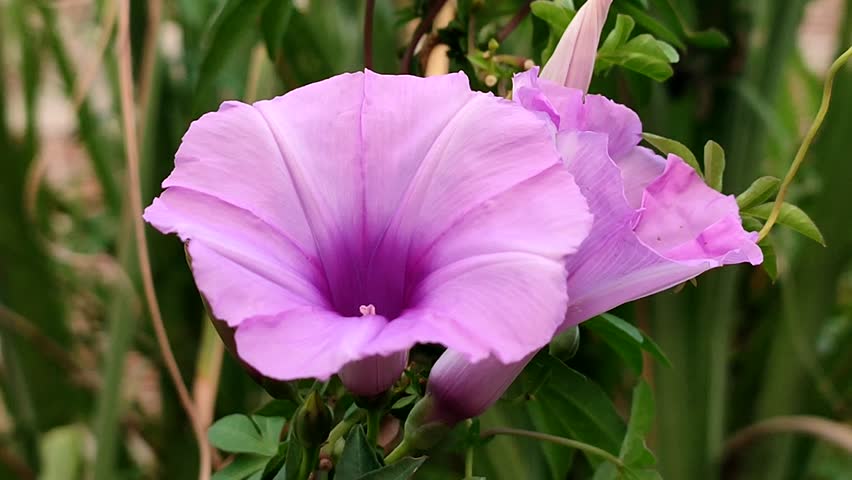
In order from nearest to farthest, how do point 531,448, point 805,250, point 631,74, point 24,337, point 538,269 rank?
point 538,269, point 631,74, point 531,448, point 805,250, point 24,337

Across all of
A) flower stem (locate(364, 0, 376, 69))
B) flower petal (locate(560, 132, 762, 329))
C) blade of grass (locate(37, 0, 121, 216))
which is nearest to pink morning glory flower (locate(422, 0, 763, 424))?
flower petal (locate(560, 132, 762, 329))

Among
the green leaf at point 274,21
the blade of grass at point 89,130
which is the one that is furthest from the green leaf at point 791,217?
the blade of grass at point 89,130

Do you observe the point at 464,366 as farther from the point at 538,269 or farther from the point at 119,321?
the point at 119,321

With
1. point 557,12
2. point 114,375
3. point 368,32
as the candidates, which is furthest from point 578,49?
point 114,375

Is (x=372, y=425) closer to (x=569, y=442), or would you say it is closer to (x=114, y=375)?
(x=569, y=442)

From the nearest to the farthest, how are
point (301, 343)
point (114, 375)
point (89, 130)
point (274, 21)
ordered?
1. point (301, 343)
2. point (274, 21)
3. point (114, 375)
4. point (89, 130)

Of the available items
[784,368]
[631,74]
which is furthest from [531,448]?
[631,74]
